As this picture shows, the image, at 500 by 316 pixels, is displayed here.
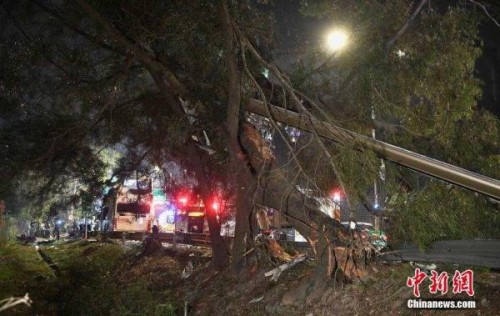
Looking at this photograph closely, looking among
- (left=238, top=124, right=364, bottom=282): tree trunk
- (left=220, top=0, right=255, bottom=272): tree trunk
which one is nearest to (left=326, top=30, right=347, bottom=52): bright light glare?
(left=220, top=0, right=255, bottom=272): tree trunk

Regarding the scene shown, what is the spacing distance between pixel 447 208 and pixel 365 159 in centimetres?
191

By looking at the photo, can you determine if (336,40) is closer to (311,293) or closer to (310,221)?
(310,221)

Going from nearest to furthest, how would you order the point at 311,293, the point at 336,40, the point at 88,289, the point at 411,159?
the point at 411,159
the point at 311,293
the point at 336,40
the point at 88,289

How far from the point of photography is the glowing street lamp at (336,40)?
30.1 feet

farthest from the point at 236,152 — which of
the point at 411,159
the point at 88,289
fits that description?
the point at 88,289

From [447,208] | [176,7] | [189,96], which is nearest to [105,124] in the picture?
[189,96]

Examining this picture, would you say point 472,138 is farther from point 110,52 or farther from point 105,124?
point 105,124

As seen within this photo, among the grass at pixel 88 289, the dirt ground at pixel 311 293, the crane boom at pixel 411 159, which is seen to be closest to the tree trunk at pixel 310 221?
the dirt ground at pixel 311 293

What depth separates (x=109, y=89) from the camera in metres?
11.0

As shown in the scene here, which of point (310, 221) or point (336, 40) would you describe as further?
point (336, 40)

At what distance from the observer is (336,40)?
9648 mm

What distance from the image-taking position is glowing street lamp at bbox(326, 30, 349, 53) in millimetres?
9164

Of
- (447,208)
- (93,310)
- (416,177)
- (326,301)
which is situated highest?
(416,177)

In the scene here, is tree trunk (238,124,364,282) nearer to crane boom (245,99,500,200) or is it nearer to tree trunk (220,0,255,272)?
tree trunk (220,0,255,272)
